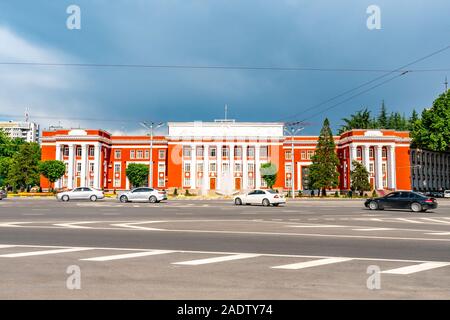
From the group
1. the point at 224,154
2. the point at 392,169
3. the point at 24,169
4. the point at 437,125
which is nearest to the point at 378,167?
the point at 392,169

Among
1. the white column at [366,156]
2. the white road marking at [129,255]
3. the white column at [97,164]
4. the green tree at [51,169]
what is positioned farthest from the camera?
the white column at [97,164]

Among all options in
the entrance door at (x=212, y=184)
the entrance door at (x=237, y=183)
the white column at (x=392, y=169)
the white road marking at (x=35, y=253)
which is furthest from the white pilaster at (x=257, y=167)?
the white road marking at (x=35, y=253)

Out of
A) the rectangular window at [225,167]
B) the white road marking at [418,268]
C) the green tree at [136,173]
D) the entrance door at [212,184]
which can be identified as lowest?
the white road marking at [418,268]

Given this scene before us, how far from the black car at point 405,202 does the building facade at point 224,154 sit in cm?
5652

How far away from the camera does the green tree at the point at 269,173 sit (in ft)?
270

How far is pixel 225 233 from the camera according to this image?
48.1 ft

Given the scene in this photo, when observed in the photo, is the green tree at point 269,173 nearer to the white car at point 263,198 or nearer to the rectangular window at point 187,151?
the rectangular window at point 187,151

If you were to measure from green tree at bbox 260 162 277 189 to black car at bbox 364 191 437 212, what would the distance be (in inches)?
2018

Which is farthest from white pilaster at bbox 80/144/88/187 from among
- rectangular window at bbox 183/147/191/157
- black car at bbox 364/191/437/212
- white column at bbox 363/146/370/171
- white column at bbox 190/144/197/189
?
black car at bbox 364/191/437/212

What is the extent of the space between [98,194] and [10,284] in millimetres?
37819

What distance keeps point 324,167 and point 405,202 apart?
137 feet

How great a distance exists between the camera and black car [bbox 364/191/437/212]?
28859 mm

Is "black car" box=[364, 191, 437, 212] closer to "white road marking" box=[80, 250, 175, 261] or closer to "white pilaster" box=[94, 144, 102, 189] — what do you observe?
"white road marking" box=[80, 250, 175, 261]

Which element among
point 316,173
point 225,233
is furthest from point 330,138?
point 225,233
